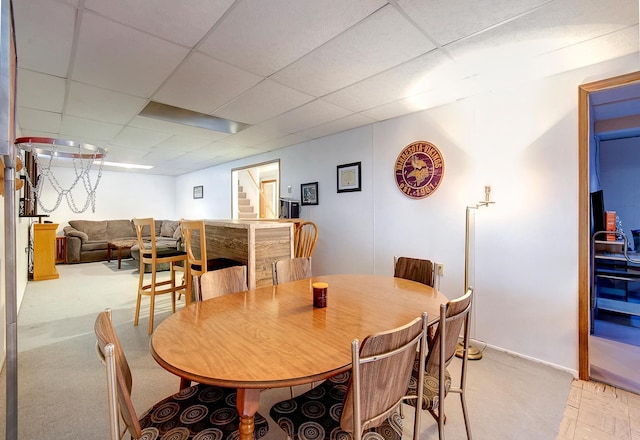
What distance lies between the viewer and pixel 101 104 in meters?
2.97

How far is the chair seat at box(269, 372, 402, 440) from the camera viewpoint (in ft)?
3.55

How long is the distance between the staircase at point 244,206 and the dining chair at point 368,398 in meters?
5.75

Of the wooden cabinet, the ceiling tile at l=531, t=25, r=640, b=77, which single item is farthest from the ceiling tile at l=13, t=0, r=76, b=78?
the wooden cabinet

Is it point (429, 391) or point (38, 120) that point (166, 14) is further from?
point (38, 120)

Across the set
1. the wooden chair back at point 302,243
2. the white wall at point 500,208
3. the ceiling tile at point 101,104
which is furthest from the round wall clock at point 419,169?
the ceiling tile at point 101,104

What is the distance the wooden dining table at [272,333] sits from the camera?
0.98 meters

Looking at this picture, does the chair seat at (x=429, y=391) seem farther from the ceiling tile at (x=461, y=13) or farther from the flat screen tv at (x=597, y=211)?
the flat screen tv at (x=597, y=211)

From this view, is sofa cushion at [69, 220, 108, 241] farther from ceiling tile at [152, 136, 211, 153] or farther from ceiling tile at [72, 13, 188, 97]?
ceiling tile at [72, 13, 188, 97]

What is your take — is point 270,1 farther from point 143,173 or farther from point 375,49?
point 143,173

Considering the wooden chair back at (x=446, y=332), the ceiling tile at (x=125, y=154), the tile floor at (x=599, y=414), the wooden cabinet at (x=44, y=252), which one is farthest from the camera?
the wooden cabinet at (x=44, y=252)

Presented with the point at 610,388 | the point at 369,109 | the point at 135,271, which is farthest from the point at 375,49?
the point at 135,271

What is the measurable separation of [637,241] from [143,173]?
405 inches

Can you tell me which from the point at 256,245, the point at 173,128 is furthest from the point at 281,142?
the point at 256,245

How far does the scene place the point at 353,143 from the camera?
3893mm
